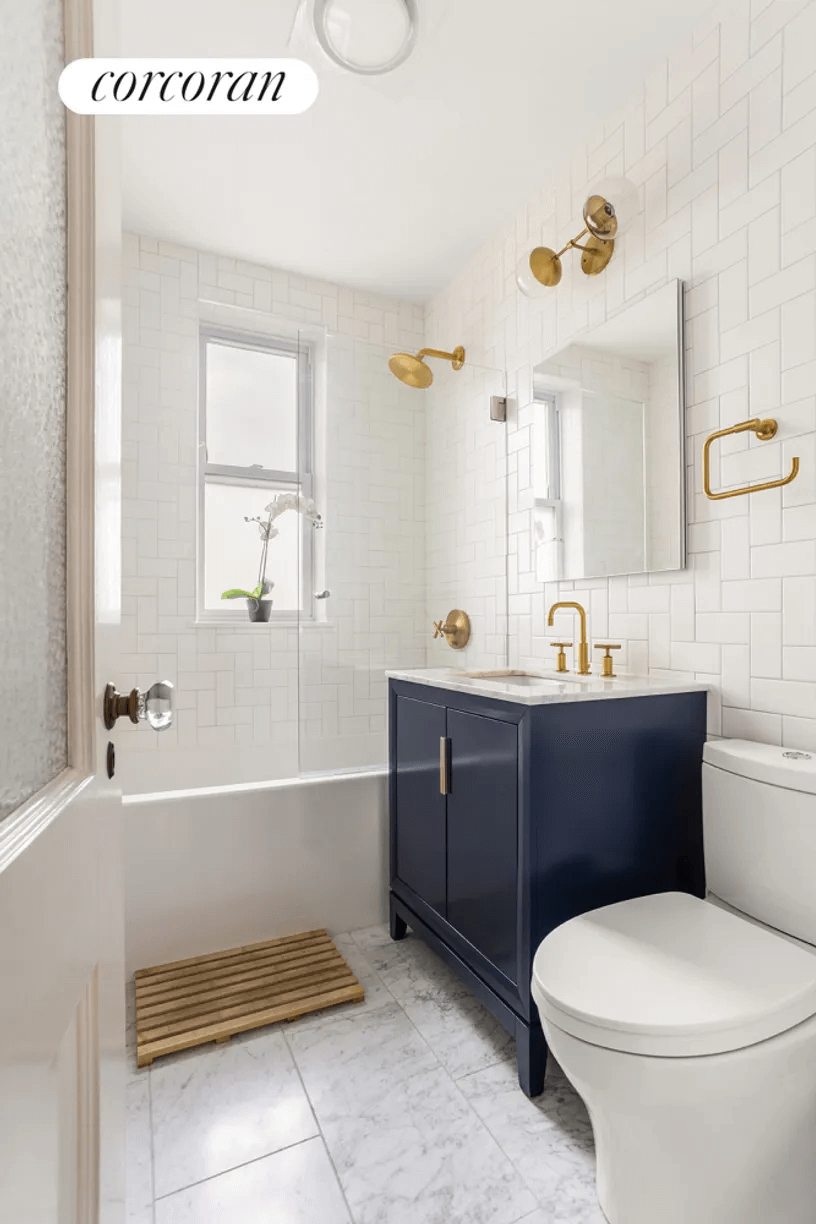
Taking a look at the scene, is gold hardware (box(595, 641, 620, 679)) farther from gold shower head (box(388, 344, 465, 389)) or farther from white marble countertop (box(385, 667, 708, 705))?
gold shower head (box(388, 344, 465, 389))

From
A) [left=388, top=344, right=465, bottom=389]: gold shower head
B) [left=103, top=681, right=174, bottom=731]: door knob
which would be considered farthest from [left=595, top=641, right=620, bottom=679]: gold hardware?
[left=103, top=681, right=174, bottom=731]: door knob

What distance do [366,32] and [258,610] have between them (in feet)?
6.61

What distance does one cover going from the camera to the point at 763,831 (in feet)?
4.41

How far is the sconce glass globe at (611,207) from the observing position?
185 cm

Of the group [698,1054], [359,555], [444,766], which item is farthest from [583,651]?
[698,1054]

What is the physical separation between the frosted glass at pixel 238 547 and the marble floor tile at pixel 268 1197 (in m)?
2.08

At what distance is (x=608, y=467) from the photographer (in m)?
2.03

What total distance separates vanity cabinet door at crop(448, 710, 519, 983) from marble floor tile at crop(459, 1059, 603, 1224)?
239 mm

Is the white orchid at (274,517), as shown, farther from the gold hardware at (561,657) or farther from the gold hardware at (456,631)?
the gold hardware at (561,657)

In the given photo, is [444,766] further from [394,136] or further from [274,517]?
[394,136]

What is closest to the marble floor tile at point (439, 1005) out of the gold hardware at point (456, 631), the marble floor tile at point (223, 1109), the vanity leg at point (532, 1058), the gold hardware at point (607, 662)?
the vanity leg at point (532, 1058)

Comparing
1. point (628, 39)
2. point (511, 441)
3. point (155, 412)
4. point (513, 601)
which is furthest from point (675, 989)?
point (155, 412)

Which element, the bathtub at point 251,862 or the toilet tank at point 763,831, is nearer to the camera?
the toilet tank at point 763,831

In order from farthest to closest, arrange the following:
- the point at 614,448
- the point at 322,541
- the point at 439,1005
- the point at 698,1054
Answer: the point at 322,541 → the point at 614,448 → the point at 439,1005 → the point at 698,1054
